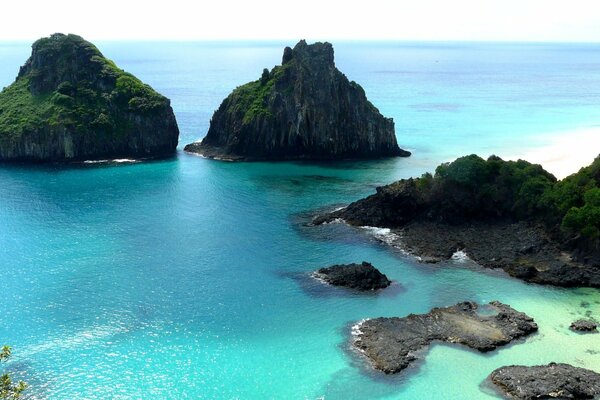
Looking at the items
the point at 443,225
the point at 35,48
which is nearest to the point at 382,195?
the point at 443,225

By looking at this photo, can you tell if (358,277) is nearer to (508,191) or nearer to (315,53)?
(508,191)

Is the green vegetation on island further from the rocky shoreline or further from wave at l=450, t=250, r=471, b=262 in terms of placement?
wave at l=450, t=250, r=471, b=262

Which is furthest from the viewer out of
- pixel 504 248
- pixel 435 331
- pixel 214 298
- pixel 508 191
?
pixel 508 191

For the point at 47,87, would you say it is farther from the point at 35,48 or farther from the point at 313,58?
the point at 313,58

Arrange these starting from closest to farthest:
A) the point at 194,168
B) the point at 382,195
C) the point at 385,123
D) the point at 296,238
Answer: the point at 296,238 → the point at 382,195 → the point at 194,168 → the point at 385,123

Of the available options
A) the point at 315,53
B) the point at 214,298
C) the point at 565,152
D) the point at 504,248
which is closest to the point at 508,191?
the point at 504,248

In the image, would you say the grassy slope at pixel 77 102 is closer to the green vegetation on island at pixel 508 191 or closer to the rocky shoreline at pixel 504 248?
the green vegetation on island at pixel 508 191

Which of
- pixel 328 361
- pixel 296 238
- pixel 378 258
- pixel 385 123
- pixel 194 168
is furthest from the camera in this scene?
pixel 385 123
